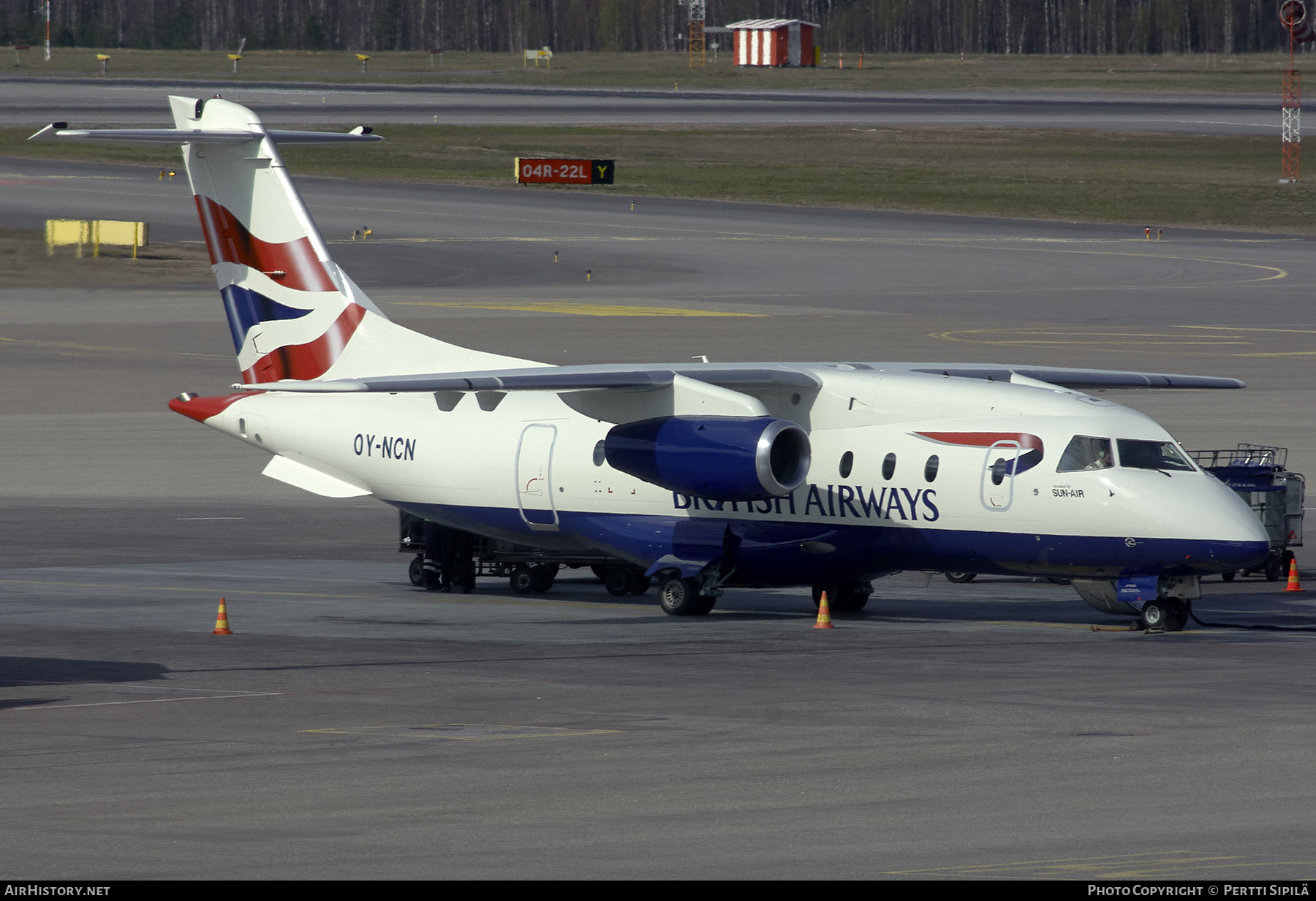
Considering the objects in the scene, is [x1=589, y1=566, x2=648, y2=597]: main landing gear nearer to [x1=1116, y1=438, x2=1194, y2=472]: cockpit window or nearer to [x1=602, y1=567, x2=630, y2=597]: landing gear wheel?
[x1=602, y1=567, x2=630, y2=597]: landing gear wheel

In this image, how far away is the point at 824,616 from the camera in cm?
2731

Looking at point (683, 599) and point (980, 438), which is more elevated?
point (980, 438)

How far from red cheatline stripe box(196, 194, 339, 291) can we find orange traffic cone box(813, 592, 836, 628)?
10.8m

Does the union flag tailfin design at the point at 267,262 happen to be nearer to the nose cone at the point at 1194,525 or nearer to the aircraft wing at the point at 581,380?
the aircraft wing at the point at 581,380

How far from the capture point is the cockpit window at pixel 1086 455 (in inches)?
1037

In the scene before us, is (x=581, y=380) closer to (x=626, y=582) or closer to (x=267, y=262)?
(x=626, y=582)

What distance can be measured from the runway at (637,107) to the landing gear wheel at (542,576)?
314 ft

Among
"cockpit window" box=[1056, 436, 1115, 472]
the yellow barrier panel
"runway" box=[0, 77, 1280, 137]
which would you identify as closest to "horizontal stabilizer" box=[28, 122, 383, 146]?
"cockpit window" box=[1056, 436, 1115, 472]

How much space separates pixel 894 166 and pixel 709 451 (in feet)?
309

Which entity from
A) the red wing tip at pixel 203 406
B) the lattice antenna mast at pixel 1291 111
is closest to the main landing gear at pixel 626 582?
the red wing tip at pixel 203 406

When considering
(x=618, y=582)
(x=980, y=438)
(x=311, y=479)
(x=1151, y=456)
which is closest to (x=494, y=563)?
(x=618, y=582)

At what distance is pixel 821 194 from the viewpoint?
108 meters

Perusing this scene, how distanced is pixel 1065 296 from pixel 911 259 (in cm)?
1247
